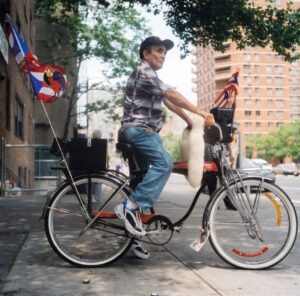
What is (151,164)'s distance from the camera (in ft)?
12.5

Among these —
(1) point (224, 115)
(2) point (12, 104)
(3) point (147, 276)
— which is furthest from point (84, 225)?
(2) point (12, 104)

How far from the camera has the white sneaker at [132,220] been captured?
3.73m

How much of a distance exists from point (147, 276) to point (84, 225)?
79 cm

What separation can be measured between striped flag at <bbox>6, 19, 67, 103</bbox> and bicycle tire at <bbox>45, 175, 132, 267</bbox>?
1662mm

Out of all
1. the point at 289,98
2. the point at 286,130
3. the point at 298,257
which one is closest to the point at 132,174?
the point at 298,257

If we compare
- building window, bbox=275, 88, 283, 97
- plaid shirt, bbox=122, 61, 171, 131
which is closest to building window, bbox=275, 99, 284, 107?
building window, bbox=275, 88, 283, 97

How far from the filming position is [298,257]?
4297 mm

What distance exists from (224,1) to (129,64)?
59.1 feet

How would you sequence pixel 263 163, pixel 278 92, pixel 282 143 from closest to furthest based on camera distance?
pixel 263 163
pixel 282 143
pixel 278 92

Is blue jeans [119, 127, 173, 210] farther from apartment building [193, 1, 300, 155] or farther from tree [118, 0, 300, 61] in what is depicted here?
apartment building [193, 1, 300, 155]

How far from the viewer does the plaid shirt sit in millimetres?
3773

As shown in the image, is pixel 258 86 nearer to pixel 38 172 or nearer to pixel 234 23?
pixel 234 23

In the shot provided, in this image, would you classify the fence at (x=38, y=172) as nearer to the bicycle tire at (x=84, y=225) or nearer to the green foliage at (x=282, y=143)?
the bicycle tire at (x=84, y=225)

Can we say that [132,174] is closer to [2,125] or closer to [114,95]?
[2,125]
